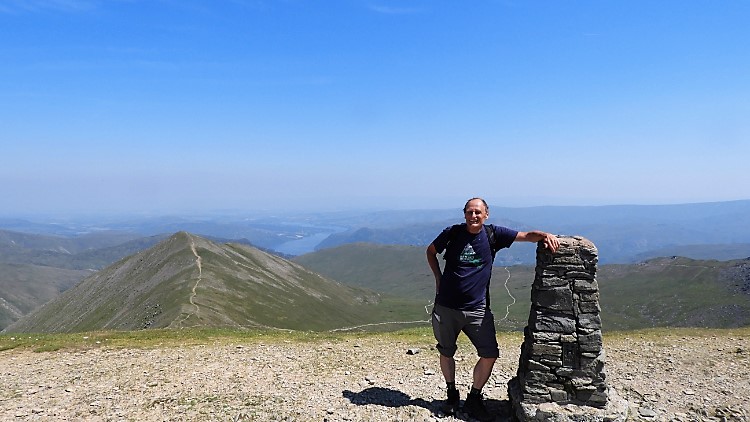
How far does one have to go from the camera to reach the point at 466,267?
11.2m

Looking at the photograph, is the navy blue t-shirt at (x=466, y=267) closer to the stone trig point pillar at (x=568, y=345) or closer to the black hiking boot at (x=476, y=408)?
the stone trig point pillar at (x=568, y=345)

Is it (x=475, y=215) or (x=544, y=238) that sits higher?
(x=475, y=215)

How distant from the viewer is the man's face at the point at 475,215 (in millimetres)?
11062


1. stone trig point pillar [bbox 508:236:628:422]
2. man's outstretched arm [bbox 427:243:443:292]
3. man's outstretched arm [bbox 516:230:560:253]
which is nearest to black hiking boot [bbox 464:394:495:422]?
stone trig point pillar [bbox 508:236:628:422]

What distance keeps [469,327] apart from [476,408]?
9.08 ft

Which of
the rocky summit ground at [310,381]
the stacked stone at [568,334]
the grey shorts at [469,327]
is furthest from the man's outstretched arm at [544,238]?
the rocky summit ground at [310,381]

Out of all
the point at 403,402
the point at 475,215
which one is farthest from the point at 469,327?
the point at 403,402

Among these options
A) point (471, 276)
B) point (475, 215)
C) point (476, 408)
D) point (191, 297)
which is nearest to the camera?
point (475, 215)

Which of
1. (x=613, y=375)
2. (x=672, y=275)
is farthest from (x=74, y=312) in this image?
(x=672, y=275)

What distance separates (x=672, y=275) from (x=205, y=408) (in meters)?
222

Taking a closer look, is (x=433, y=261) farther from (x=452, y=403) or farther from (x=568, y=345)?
(x=452, y=403)

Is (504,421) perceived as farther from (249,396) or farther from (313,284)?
(313,284)

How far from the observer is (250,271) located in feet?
458

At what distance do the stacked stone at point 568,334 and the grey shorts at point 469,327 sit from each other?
1.22 m
